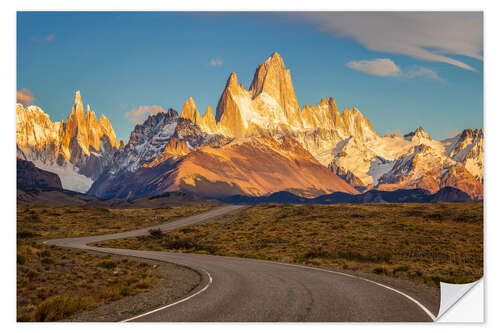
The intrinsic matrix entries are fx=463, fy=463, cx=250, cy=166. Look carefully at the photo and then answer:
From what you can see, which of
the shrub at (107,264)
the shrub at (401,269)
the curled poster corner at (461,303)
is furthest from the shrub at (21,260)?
the curled poster corner at (461,303)

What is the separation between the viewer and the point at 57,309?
16.8m

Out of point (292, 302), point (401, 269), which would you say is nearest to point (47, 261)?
point (292, 302)

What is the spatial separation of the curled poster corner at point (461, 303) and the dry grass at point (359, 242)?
3.68 meters

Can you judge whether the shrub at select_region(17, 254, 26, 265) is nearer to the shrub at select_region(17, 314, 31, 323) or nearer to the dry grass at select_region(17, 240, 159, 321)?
the dry grass at select_region(17, 240, 159, 321)

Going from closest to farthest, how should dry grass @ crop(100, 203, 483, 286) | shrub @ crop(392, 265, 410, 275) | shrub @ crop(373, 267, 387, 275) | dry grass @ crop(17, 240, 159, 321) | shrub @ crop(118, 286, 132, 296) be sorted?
dry grass @ crop(17, 240, 159, 321) → shrub @ crop(118, 286, 132, 296) → shrub @ crop(373, 267, 387, 275) → shrub @ crop(392, 265, 410, 275) → dry grass @ crop(100, 203, 483, 286)

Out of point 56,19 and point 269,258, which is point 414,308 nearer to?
point 56,19

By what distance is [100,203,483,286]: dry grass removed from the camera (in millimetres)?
32688

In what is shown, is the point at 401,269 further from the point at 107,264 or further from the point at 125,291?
the point at 107,264

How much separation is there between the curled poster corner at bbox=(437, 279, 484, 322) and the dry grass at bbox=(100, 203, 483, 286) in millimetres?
3682

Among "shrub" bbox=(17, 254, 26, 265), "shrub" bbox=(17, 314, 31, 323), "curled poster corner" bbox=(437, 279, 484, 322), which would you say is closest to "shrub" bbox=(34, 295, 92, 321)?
"shrub" bbox=(17, 314, 31, 323)

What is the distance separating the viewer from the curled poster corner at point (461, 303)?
1702 cm

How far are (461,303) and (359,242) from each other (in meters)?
29.2

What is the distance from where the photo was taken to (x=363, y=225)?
64562 mm
